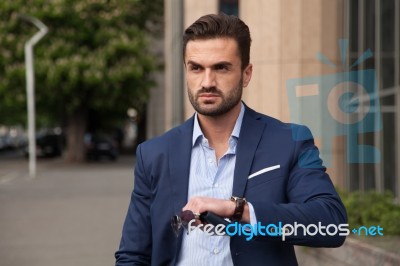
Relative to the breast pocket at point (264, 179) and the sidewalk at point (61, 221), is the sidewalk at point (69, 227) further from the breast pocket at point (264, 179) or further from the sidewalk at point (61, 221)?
the breast pocket at point (264, 179)

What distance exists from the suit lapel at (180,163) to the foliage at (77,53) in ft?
110

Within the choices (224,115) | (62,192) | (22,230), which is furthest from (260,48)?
(224,115)

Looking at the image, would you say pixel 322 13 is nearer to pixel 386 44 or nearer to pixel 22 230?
pixel 386 44

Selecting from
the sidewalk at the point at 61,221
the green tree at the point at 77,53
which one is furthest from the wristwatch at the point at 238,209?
the green tree at the point at 77,53

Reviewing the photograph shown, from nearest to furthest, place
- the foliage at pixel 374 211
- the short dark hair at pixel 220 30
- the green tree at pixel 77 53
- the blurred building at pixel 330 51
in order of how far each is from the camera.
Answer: the short dark hair at pixel 220 30, the foliage at pixel 374 211, the blurred building at pixel 330 51, the green tree at pixel 77 53

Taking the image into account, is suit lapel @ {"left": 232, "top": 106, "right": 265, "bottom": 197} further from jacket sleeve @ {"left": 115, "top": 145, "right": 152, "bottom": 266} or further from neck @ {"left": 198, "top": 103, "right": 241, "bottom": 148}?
jacket sleeve @ {"left": 115, "top": 145, "right": 152, "bottom": 266}

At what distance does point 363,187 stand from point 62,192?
907 cm

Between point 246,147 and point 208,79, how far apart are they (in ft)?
0.81

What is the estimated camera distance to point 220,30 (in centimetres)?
232

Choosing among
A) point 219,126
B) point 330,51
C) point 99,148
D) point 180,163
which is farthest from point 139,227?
point 99,148

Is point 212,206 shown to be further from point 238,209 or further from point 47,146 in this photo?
point 47,146

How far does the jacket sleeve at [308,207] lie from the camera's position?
2.21 metres

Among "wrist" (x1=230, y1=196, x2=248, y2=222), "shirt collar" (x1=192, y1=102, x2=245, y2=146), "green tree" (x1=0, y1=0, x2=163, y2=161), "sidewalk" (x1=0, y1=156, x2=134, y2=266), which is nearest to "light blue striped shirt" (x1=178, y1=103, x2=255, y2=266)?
"shirt collar" (x1=192, y1=102, x2=245, y2=146)

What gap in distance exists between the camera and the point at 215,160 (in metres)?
2.47
